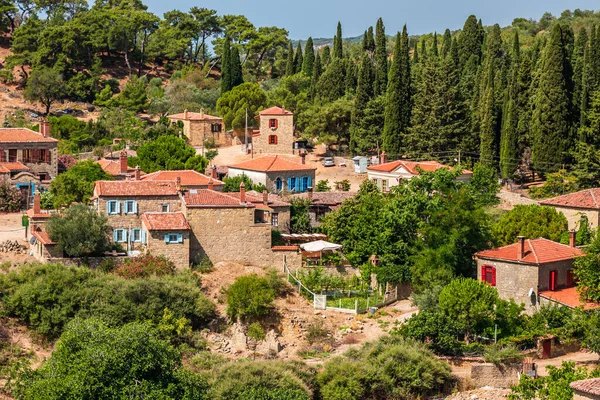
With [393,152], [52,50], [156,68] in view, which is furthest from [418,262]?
[156,68]

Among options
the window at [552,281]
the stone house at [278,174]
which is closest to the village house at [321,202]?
the stone house at [278,174]

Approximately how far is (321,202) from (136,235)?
12807 mm

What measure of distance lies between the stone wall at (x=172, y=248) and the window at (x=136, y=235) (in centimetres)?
159

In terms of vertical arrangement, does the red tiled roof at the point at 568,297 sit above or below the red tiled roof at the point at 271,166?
below

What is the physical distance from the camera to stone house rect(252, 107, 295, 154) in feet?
260

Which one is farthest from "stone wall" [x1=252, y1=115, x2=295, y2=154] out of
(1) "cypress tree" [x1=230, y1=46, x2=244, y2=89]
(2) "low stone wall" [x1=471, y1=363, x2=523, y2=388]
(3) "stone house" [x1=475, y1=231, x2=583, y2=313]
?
(2) "low stone wall" [x1=471, y1=363, x2=523, y2=388]

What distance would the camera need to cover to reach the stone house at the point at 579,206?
55.5 m

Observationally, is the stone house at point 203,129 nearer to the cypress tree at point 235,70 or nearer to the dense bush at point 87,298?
the cypress tree at point 235,70

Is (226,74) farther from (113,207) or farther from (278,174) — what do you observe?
(113,207)

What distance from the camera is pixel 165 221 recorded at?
168 ft

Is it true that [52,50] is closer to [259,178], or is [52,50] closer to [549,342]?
[259,178]

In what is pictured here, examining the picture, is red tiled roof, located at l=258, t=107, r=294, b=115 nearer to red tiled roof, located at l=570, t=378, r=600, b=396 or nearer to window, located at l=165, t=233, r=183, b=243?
window, located at l=165, t=233, r=183, b=243

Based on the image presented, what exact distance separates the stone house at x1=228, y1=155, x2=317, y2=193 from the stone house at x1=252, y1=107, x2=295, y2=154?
13.1 meters

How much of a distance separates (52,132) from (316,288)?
35629mm
